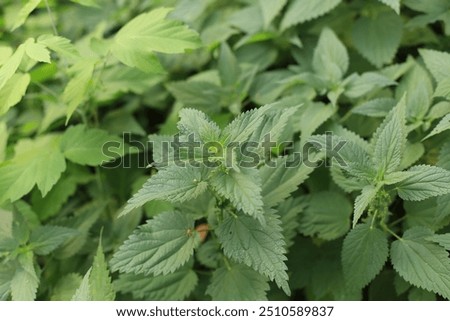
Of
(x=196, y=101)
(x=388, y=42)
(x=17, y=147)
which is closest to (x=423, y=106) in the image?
(x=388, y=42)

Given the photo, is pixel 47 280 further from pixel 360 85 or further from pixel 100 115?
pixel 360 85

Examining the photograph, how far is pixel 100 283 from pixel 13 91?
71 cm

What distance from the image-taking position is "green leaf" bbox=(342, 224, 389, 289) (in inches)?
57.6

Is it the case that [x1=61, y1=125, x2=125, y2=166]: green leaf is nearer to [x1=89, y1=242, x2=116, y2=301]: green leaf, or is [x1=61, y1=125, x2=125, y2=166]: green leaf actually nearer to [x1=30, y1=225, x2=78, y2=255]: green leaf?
[x1=30, y1=225, x2=78, y2=255]: green leaf

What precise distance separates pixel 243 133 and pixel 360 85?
2.03 feet

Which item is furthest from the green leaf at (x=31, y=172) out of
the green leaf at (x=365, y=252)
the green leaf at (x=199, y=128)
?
the green leaf at (x=365, y=252)

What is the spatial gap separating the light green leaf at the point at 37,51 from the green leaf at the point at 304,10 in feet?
3.05

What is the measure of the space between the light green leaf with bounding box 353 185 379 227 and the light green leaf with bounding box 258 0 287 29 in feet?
2.89

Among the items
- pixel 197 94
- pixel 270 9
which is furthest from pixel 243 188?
pixel 270 9

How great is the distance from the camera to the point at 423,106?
1664mm

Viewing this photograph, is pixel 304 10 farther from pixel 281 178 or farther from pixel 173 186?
pixel 173 186

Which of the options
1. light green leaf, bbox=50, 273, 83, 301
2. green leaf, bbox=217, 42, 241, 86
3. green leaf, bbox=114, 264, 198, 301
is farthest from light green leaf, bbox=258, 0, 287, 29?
light green leaf, bbox=50, 273, 83, 301

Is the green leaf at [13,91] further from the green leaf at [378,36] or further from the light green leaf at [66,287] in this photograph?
the green leaf at [378,36]

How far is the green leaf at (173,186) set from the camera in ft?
4.31
